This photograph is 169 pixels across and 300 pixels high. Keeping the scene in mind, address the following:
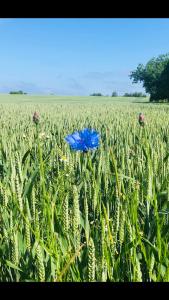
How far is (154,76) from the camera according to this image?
35906mm

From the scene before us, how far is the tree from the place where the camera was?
99.4ft

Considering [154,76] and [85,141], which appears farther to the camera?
[154,76]

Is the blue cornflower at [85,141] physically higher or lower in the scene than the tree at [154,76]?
lower

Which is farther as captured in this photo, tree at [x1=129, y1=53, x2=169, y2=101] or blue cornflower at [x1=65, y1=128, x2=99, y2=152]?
tree at [x1=129, y1=53, x2=169, y2=101]

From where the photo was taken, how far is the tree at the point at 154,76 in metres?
30.3

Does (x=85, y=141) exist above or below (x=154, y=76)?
below

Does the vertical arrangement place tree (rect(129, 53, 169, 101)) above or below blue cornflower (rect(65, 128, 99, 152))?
above

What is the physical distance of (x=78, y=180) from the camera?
1854mm

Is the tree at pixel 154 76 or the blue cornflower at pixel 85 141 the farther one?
the tree at pixel 154 76
